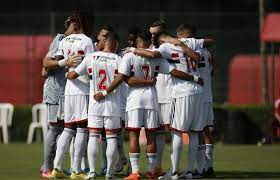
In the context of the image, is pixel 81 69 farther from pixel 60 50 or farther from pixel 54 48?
pixel 54 48

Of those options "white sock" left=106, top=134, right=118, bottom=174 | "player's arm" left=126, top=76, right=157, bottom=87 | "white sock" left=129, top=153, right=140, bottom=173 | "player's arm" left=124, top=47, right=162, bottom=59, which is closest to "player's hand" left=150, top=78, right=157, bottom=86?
"player's arm" left=126, top=76, right=157, bottom=87

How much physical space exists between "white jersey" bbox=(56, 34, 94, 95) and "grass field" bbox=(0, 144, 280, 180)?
5.01 feet

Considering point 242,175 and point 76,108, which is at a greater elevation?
point 76,108

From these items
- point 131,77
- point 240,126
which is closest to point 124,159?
point 131,77

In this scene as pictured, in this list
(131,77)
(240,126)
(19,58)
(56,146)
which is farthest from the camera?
(19,58)

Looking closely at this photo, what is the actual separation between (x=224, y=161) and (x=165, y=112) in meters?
4.67

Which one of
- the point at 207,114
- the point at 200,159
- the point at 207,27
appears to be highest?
the point at 207,27

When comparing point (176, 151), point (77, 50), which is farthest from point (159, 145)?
point (77, 50)

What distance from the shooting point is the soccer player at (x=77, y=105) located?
59.8ft

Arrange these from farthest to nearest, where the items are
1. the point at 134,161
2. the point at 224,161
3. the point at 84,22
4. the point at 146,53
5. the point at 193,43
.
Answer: the point at 224,161, the point at 193,43, the point at 84,22, the point at 134,161, the point at 146,53

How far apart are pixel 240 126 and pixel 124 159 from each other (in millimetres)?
11711

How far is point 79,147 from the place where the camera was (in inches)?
716

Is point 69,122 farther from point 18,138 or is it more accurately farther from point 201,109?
point 18,138

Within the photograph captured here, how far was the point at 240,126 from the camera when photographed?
31.1 meters
